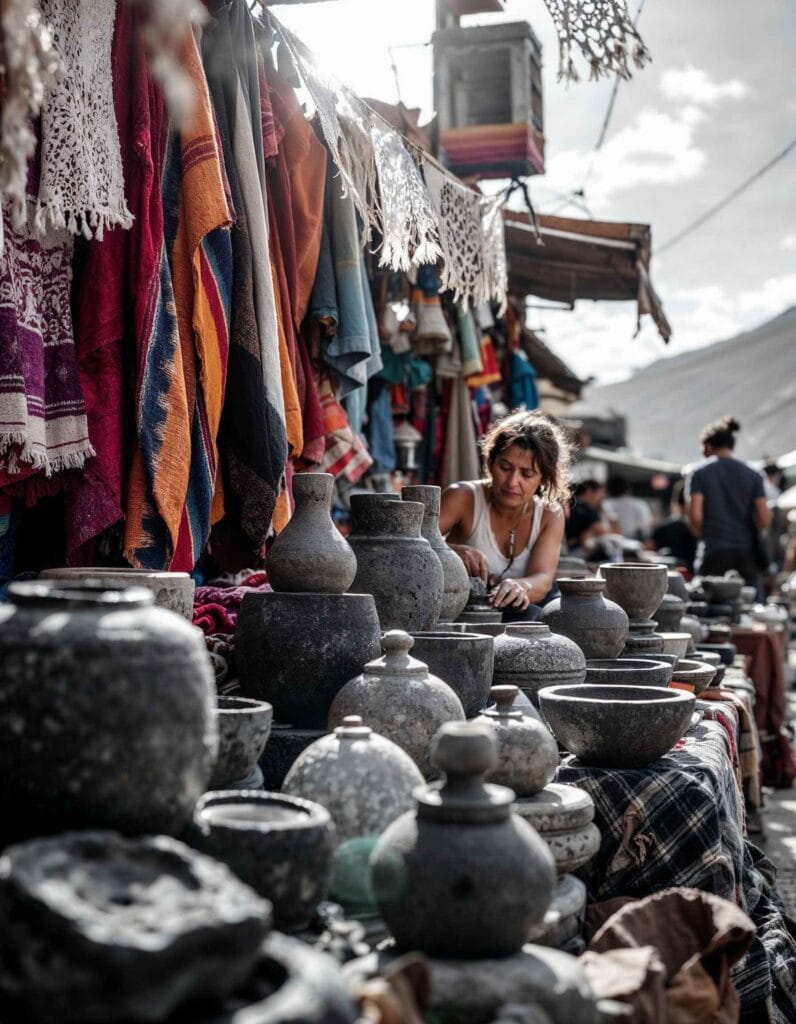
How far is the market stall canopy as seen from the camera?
6.53 metres

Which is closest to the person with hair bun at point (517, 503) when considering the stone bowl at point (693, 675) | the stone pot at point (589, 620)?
the stone bowl at point (693, 675)

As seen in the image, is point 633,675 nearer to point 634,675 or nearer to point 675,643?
point 634,675

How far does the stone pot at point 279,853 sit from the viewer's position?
135 centimetres

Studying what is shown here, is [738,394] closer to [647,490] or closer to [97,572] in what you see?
[647,490]

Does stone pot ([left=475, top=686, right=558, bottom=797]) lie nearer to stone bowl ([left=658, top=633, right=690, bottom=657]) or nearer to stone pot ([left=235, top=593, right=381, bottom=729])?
stone pot ([left=235, top=593, right=381, bottom=729])

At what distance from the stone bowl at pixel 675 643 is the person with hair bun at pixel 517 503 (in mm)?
707

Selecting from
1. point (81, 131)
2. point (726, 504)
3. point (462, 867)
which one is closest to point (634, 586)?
point (81, 131)

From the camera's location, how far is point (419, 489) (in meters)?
3.10

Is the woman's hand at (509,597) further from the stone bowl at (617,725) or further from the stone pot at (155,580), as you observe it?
the stone pot at (155,580)

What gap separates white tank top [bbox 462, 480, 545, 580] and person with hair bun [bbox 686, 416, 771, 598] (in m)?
3.54

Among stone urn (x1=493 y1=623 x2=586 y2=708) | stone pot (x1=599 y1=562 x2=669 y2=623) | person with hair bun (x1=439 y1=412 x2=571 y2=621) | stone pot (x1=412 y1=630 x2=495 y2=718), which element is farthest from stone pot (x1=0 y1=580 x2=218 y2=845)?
person with hair bun (x1=439 y1=412 x2=571 y2=621)

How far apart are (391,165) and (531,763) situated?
244 cm

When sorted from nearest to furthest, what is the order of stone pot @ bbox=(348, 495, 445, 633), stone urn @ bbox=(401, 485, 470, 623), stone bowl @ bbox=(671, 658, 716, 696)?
stone pot @ bbox=(348, 495, 445, 633) → stone urn @ bbox=(401, 485, 470, 623) → stone bowl @ bbox=(671, 658, 716, 696)

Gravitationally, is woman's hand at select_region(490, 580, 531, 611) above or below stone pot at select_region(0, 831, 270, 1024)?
above
